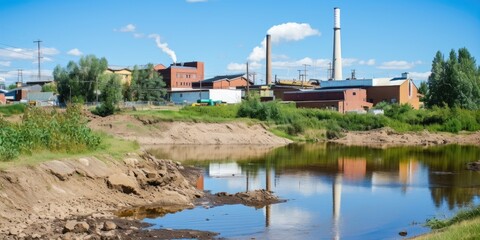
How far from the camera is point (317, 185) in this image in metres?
36.3

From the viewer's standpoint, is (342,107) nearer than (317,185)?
No

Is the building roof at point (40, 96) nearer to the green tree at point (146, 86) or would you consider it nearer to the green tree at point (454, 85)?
the green tree at point (146, 86)

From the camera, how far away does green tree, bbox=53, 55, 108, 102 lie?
3760 inches

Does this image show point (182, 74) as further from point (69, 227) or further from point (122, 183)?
point (69, 227)

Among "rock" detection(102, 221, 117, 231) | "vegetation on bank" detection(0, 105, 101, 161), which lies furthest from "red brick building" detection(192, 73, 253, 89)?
"rock" detection(102, 221, 117, 231)

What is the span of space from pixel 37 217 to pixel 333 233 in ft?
34.8

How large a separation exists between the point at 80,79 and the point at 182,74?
33453 mm

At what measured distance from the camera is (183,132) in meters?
71.9

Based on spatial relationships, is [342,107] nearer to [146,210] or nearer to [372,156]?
[372,156]

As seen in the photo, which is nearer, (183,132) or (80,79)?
(183,132)

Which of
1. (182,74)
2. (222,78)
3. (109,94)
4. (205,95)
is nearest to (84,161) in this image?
(109,94)

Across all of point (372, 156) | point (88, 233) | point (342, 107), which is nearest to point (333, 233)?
point (88, 233)

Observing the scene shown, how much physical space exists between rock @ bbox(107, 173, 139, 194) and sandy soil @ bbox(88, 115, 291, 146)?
3850 centimetres

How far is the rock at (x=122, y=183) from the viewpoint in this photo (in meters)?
26.3
